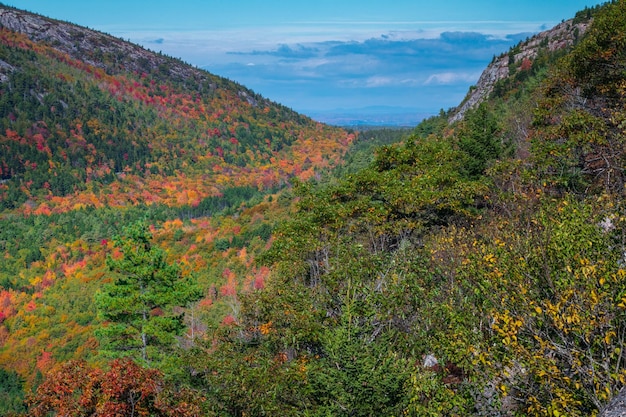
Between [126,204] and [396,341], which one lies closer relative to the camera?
[396,341]

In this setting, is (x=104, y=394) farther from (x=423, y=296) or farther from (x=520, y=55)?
(x=520, y=55)

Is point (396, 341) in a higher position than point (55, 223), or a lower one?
higher

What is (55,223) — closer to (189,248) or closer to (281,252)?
(189,248)

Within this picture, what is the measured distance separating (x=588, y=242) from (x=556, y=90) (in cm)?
2628

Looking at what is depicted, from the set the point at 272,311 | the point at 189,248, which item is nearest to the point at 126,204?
the point at 189,248

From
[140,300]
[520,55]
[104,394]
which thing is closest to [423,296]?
[104,394]

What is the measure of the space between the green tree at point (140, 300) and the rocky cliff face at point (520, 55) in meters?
89.1

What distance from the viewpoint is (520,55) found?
118 m

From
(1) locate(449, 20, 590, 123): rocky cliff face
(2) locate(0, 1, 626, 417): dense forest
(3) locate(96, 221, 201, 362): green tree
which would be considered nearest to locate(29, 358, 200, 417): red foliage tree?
(2) locate(0, 1, 626, 417): dense forest

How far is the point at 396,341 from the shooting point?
14.2 m

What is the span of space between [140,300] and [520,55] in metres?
118

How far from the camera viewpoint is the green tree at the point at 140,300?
25.7m

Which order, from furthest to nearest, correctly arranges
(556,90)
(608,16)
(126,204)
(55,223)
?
(126,204)
(55,223)
(556,90)
(608,16)

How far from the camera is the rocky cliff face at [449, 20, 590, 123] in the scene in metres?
107
